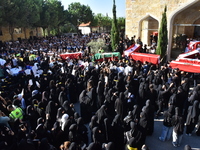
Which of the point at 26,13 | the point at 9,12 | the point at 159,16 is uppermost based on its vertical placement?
the point at 26,13

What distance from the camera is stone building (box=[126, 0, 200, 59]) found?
13.7 m

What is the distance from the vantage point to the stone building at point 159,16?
13.7 metres

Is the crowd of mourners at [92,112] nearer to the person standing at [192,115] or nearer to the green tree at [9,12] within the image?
the person standing at [192,115]

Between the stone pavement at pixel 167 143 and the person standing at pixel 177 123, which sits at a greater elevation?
the person standing at pixel 177 123

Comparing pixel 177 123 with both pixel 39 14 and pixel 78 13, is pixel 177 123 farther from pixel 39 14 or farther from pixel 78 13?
pixel 78 13

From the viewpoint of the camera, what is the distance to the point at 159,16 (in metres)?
14.7

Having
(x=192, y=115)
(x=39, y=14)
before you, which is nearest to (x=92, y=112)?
(x=192, y=115)

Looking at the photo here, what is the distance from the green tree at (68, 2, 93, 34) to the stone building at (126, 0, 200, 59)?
29497 millimetres

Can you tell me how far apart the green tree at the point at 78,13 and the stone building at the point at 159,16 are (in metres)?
29.5

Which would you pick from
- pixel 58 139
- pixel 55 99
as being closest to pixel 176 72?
pixel 55 99

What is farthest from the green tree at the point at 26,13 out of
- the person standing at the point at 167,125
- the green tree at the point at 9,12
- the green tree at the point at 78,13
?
the person standing at the point at 167,125

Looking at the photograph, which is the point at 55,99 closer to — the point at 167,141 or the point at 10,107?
the point at 10,107

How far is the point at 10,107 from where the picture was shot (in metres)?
5.48

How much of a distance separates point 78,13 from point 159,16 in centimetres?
3332
